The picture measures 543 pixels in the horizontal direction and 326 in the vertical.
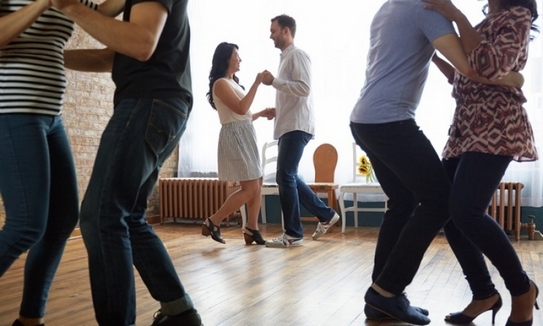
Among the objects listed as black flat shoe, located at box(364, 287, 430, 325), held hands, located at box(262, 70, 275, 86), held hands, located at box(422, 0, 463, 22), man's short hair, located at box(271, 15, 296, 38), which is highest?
man's short hair, located at box(271, 15, 296, 38)

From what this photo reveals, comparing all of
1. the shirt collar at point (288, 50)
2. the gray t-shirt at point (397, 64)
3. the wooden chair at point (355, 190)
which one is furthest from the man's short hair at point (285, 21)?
the gray t-shirt at point (397, 64)

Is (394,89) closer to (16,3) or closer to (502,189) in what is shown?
(16,3)

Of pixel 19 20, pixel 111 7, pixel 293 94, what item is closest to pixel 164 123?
pixel 111 7

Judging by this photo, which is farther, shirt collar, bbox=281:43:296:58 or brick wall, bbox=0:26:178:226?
brick wall, bbox=0:26:178:226

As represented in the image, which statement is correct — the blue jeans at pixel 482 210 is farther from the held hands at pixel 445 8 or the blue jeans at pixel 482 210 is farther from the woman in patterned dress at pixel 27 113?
the woman in patterned dress at pixel 27 113

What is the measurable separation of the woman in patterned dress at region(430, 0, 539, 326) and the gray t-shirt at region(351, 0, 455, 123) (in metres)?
0.12

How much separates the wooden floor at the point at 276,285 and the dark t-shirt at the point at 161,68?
1.03m

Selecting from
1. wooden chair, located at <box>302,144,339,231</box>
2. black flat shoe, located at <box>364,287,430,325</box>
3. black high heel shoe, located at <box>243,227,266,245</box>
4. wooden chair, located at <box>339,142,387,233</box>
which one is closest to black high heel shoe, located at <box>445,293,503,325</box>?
black flat shoe, located at <box>364,287,430,325</box>

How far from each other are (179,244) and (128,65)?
3453 millimetres

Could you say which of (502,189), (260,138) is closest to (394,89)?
(502,189)

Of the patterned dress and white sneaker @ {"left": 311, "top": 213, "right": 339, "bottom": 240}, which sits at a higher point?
the patterned dress

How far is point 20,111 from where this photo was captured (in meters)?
1.66

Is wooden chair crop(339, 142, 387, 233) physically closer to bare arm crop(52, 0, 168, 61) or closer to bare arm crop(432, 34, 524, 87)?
bare arm crop(432, 34, 524, 87)

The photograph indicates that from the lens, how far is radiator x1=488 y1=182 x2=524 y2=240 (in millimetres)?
5289
